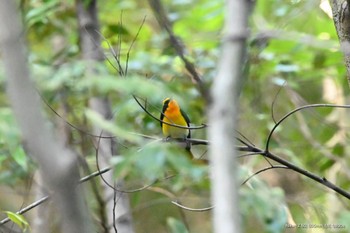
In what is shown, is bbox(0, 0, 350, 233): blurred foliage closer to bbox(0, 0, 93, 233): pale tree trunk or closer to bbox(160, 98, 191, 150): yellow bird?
bbox(160, 98, 191, 150): yellow bird

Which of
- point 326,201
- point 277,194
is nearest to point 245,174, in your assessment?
point 277,194

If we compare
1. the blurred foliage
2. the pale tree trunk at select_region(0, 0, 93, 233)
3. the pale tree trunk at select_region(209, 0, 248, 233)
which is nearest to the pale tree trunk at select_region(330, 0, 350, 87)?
the blurred foliage

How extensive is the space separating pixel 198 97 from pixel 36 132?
2644 millimetres

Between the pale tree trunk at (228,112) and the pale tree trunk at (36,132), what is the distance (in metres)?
0.14

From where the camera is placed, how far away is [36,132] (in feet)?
1.91

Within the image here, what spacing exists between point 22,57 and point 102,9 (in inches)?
126

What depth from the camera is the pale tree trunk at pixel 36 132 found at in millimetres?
583

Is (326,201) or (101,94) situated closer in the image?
(101,94)

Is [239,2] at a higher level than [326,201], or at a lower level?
higher

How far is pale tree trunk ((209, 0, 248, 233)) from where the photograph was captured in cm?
65

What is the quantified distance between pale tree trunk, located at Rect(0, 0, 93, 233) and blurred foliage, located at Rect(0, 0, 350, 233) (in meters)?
1.26

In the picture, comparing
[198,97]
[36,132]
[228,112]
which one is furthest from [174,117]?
Answer: [36,132]

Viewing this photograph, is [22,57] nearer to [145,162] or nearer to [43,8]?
[145,162]

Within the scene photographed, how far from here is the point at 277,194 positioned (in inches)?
91.7
